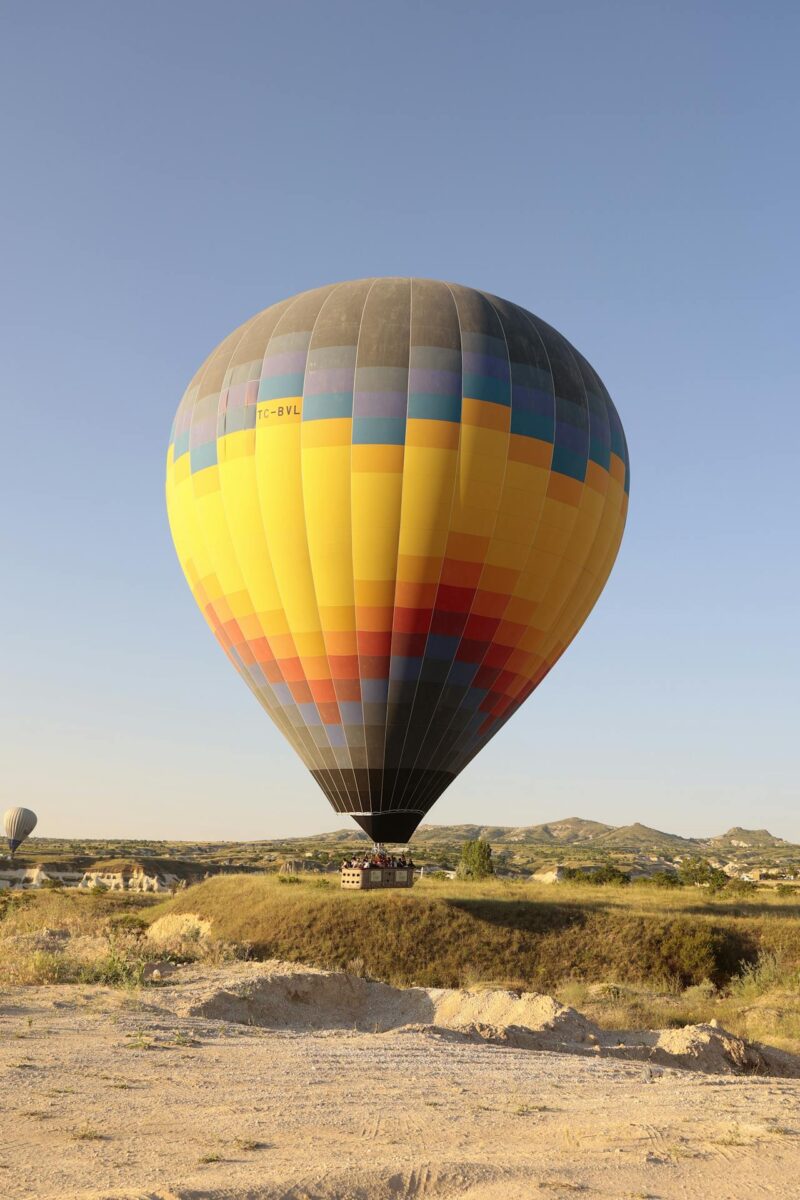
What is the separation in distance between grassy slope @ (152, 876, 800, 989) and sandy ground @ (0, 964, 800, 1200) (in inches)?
543

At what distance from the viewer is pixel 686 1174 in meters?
8.21

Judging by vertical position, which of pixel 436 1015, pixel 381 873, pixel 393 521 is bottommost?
pixel 436 1015

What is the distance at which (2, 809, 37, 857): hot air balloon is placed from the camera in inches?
3688

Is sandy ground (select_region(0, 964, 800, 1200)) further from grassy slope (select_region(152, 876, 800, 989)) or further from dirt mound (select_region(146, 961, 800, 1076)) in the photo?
grassy slope (select_region(152, 876, 800, 989))

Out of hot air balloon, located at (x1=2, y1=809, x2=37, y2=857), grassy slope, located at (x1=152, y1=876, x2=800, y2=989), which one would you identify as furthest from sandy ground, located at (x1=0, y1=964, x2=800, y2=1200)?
hot air balloon, located at (x1=2, y1=809, x2=37, y2=857)

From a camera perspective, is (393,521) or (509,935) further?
(509,935)

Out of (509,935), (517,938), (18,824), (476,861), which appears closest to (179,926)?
(509,935)

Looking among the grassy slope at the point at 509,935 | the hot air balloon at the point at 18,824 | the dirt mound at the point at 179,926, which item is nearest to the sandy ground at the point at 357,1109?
the grassy slope at the point at 509,935

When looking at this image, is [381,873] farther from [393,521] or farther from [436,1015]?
[393,521]

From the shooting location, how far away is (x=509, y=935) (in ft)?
112

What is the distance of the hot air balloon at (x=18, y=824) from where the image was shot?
93.7 meters

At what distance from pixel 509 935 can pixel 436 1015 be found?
13627 mm

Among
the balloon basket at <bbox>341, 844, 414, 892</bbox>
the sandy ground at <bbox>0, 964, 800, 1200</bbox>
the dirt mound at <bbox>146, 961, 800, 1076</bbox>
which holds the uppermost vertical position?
the balloon basket at <bbox>341, 844, 414, 892</bbox>

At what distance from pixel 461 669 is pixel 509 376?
9025mm
